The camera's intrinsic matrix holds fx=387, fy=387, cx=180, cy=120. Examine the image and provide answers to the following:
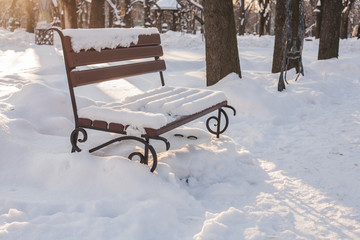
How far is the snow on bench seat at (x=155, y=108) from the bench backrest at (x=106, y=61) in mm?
268

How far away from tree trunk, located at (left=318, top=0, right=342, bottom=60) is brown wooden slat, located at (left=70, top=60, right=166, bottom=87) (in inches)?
280

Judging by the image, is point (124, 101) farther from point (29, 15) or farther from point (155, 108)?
point (29, 15)

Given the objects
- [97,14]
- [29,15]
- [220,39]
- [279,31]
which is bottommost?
[220,39]

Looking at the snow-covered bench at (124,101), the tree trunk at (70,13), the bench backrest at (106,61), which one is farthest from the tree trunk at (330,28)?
the tree trunk at (70,13)

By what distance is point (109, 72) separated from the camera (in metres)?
3.75

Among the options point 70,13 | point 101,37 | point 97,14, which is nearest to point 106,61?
point 101,37

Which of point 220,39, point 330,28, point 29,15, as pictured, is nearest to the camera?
point 220,39

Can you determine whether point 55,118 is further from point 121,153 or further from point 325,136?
point 325,136

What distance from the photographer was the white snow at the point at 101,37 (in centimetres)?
334

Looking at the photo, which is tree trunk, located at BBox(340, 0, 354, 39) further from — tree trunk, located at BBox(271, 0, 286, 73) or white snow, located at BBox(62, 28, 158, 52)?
white snow, located at BBox(62, 28, 158, 52)

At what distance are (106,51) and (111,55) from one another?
0.08 meters

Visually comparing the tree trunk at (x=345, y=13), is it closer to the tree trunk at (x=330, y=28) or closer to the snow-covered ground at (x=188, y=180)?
the tree trunk at (x=330, y=28)

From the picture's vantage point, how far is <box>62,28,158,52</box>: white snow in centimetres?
334

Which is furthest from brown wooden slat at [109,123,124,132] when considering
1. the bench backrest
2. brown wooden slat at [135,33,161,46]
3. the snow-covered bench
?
brown wooden slat at [135,33,161,46]
